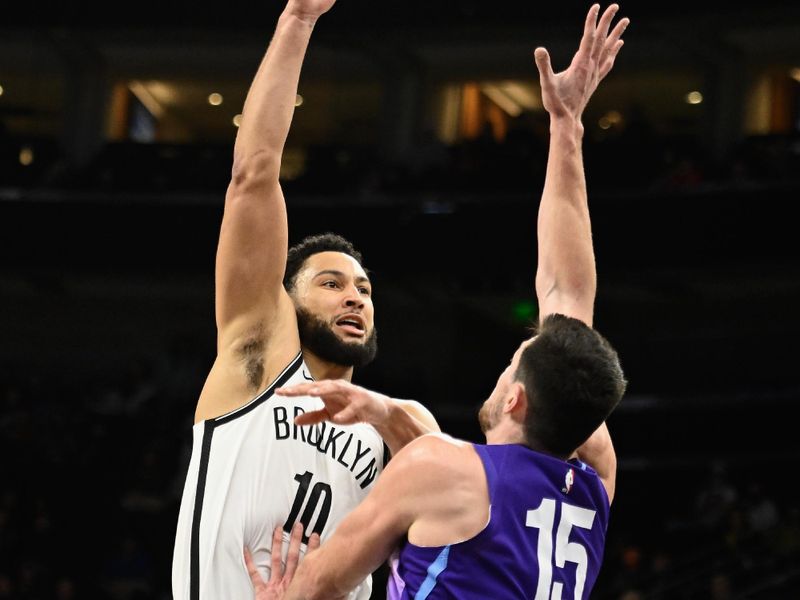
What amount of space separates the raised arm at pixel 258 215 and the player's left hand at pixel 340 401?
0.75 m

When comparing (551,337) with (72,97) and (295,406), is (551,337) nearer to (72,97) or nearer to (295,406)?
(295,406)

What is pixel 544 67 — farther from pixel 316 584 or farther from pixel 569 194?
pixel 316 584

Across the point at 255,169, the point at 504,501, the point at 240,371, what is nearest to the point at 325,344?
the point at 240,371

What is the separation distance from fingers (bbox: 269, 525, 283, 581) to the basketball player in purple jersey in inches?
3.4

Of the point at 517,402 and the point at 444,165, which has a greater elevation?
the point at 444,165

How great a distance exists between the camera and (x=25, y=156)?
1681 centimetres

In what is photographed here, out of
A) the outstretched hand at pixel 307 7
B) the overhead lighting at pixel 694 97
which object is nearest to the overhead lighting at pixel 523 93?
the overhead lighting at pixel 694 97

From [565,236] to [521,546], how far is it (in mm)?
1330

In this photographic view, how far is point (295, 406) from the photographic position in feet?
11.9

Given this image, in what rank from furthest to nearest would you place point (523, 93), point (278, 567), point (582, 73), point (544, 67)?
1. point (523, 93)
2. point (582, 73)
3. point (544, 67)
4. point (278, 567)

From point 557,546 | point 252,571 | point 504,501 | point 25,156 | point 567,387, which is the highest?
point 25,156

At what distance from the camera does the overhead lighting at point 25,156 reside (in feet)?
54.6

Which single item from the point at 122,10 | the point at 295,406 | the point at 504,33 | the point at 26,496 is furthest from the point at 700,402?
the point at 295,406

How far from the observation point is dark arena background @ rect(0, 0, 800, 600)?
1291cm
